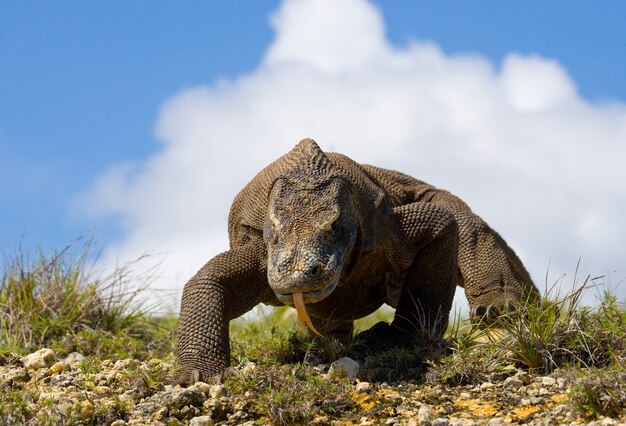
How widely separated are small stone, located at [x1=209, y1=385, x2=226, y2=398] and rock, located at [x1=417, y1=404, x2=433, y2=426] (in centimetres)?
131

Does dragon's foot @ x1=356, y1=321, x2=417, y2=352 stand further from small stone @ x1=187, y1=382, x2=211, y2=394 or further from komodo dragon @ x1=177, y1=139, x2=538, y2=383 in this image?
small stone @ x1=187, y1=382, x2=211, y2=394

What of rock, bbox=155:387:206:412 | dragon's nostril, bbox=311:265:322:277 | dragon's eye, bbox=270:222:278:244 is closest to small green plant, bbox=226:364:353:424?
rock, bbox=155:387:206:412

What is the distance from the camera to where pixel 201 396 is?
6836 mm

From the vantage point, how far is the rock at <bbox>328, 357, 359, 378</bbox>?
7.37 m

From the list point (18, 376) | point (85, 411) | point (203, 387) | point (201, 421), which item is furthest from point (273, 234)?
point (18, 376)

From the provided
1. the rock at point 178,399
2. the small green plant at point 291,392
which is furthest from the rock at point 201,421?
the small green plant at point 291,392

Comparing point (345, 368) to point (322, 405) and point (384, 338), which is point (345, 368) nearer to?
point (322, 405)

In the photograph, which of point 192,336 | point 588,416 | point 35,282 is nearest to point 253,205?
point 192,336

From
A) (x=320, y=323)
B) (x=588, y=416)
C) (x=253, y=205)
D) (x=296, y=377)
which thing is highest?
(x=253, y=205)

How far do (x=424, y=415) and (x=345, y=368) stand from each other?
1.07 metres

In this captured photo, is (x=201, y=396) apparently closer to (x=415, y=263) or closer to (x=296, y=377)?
(x=296, y=377)

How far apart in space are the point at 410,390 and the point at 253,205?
2.00 meters

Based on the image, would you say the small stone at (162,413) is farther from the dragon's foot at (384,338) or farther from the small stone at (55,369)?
the dragon's foot at (384,338)

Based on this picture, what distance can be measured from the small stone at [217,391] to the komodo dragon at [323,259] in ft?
1.14
